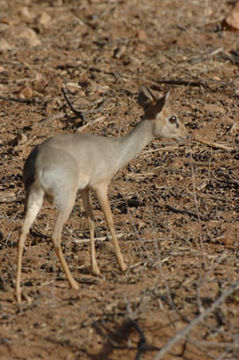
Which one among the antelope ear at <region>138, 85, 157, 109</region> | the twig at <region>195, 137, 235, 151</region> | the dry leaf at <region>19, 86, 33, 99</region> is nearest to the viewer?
the antelope ear at <region>138, 85, 157, 109</region>

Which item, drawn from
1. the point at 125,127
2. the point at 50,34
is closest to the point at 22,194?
the point at 125,127

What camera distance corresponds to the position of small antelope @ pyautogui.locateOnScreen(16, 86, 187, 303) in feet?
18.7

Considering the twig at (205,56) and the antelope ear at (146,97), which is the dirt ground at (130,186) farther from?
the antelope ear at (146,97)

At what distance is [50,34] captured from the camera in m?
12.7

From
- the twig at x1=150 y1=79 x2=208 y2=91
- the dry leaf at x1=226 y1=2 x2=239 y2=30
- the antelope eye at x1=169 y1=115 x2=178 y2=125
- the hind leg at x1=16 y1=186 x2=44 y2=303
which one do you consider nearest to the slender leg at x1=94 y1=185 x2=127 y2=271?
the hind leg at x1=16 y1=186 x2=44 y2=303

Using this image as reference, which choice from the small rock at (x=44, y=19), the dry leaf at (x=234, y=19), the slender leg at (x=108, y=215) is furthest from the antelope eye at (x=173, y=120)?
the small rock at (x=44, y=19)

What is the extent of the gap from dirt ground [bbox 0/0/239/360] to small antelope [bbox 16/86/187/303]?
0.41 m

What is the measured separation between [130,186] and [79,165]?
2.12m

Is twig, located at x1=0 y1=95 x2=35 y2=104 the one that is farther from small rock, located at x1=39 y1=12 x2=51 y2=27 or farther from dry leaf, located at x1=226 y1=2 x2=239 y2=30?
dry leaf, located at x1=226 y1=2 x2=239 y2=30

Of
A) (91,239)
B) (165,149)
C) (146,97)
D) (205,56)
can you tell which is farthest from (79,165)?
(205,56)

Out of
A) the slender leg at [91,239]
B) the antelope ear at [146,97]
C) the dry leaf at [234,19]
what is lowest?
the slender leg at [91,239]

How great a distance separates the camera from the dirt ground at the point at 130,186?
5309 millimetres

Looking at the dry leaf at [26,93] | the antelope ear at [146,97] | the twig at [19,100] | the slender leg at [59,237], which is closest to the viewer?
the slender leg at [59,237]

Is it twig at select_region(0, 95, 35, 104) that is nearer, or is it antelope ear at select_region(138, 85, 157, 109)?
antelope ear at select_region(138, 85, 157, 109)
